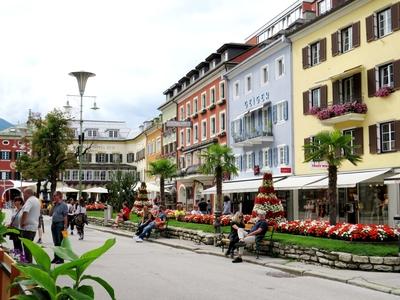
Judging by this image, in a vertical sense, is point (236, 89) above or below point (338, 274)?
above

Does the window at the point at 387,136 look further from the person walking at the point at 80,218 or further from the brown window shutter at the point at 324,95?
the person walking at the point at 80,218

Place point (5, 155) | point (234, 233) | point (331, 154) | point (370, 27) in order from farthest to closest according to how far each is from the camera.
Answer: point (5, 155) < point (370, 27) < point (331, 154) < point (234, 233)

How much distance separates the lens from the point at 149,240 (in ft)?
82.0

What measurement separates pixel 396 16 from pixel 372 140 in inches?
237

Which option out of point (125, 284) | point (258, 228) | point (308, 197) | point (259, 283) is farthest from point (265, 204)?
point (308, 197)

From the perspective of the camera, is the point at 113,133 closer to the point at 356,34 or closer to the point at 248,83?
the point at 248,83

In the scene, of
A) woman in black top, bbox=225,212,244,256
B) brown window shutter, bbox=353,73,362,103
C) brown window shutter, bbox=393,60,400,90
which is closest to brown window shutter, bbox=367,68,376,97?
brown window shutter, bbox=353,73,362,103

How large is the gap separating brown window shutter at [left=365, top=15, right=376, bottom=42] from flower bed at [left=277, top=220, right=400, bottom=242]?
1356 centimetres

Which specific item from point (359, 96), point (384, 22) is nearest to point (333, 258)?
point (359, 96)

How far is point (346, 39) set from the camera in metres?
31.8

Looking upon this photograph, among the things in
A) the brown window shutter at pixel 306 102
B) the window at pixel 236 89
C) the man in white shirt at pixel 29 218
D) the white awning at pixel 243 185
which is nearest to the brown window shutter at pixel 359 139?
the brown window shutter at pixel 306 102

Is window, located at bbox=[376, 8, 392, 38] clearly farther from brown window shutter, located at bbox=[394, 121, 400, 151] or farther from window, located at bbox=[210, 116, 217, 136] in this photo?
window, located at bbox=[210, 116, 217, 136]

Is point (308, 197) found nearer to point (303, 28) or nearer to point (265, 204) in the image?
point (303, 28)

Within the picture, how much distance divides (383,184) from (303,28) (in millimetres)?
11667
